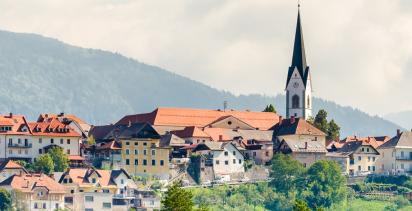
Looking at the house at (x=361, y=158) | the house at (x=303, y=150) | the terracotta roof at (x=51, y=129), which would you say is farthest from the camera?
the house at (x=361, y=158)

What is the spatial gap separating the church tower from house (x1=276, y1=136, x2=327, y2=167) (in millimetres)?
26674

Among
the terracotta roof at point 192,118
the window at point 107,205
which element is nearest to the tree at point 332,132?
the terracotta roof at point 192,118

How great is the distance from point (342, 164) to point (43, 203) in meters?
41.0

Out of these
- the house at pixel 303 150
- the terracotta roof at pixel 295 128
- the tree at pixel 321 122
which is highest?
the tree at pixel 321 122

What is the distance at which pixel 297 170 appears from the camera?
150000 mm

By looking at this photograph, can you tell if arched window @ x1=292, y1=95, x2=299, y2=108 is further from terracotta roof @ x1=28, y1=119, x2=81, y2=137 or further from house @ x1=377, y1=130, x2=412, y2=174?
terracotta roof @ x1=28, y1=119, x2=81, y2=137

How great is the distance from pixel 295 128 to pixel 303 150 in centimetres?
630

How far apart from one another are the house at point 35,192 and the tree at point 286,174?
2499 cm

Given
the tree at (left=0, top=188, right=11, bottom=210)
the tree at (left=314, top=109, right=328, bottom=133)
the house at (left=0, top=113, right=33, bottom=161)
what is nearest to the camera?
the tree at (left=0, top=188, right=11, bottom=210)

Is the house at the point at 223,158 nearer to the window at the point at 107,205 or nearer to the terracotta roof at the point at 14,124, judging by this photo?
the terracotta roof at the point at 14,124

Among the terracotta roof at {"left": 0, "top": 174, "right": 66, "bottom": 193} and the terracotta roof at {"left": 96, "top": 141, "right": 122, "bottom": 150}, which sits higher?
the terracotta roof at {"left": 96, "top": 141, "right": 122, "bottom": 150}

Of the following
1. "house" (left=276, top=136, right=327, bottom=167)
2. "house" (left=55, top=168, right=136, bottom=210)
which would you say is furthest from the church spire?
"house" (left=55, top=168, right=136, bottom=210)

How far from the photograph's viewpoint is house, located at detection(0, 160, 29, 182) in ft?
449

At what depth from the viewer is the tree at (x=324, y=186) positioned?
14775 centimetres
